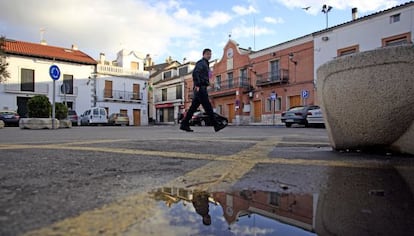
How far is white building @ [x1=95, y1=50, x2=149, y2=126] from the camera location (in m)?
32.5

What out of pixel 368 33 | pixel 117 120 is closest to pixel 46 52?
pixel 117 120

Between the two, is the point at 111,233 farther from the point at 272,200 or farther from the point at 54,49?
the point at 54,49

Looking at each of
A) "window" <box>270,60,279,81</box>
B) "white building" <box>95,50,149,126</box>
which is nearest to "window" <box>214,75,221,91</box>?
"window" <box>270,60,279,81</box>

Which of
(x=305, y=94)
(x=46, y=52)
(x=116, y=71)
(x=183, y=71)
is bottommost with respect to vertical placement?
(x=305, y=94)

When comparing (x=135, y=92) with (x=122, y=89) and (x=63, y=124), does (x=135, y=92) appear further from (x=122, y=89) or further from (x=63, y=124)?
(x=63, y=124)

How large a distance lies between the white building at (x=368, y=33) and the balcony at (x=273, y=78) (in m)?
3.18

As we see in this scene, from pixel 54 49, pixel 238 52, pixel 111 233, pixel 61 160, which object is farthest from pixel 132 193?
pixel 54 49

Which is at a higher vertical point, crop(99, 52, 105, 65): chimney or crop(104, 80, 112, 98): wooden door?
crop(99, 52, 105, 65): chimney

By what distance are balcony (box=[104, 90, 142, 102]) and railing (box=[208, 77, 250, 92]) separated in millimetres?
8758

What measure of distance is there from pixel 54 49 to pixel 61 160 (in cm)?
3299

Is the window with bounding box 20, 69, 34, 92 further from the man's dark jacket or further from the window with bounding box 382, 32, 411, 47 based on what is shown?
the window with bounding box 382, 32, 411, 47

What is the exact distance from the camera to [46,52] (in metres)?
29.4

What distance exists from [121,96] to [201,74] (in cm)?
2928

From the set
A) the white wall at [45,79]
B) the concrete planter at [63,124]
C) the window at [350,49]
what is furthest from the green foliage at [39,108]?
the white wall at [45,79]
